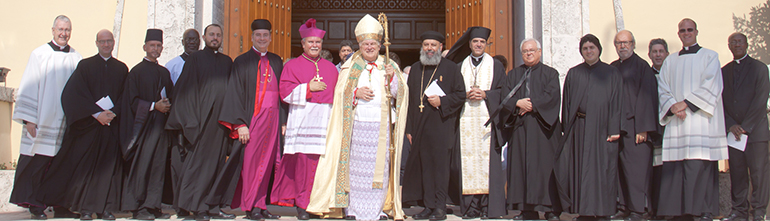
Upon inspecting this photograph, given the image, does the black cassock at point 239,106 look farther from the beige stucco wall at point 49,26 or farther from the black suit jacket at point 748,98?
the black suit jacket at point 748,98

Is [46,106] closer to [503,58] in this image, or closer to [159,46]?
[159,46]

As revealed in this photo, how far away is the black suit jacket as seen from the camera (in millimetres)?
5559

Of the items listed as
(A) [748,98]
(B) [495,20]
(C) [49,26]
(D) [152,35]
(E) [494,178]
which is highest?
(B) [495,20]

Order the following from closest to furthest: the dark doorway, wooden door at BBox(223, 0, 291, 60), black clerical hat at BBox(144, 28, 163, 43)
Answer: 1. black clerical hat at BBox(144, 28, 163, 43)
2. wooden door at BBox(223, 0, 291, 60)
3. the dark doorway

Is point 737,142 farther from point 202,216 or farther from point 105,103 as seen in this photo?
point 105,103

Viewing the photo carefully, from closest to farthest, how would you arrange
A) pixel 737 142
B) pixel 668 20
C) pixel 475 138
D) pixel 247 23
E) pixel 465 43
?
pixel 737 142
pixel 475 138
pixel 465 43
pixel 668 20
pixel 247 23

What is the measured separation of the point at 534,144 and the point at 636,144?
91 cm

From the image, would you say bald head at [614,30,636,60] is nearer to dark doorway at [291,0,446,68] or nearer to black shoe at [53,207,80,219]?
black shoe at [53,207,80,219]

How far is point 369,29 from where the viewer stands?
532cm

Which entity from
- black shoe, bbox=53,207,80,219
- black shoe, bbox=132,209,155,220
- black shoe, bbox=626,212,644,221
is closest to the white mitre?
black shoe, bbox=132,209,155,220

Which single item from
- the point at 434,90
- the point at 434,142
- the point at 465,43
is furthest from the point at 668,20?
the point at 434,142

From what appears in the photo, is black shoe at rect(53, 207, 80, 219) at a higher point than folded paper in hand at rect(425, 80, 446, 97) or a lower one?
lower

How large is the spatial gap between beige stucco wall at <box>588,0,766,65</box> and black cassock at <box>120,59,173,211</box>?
4.73 metres

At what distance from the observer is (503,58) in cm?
670
